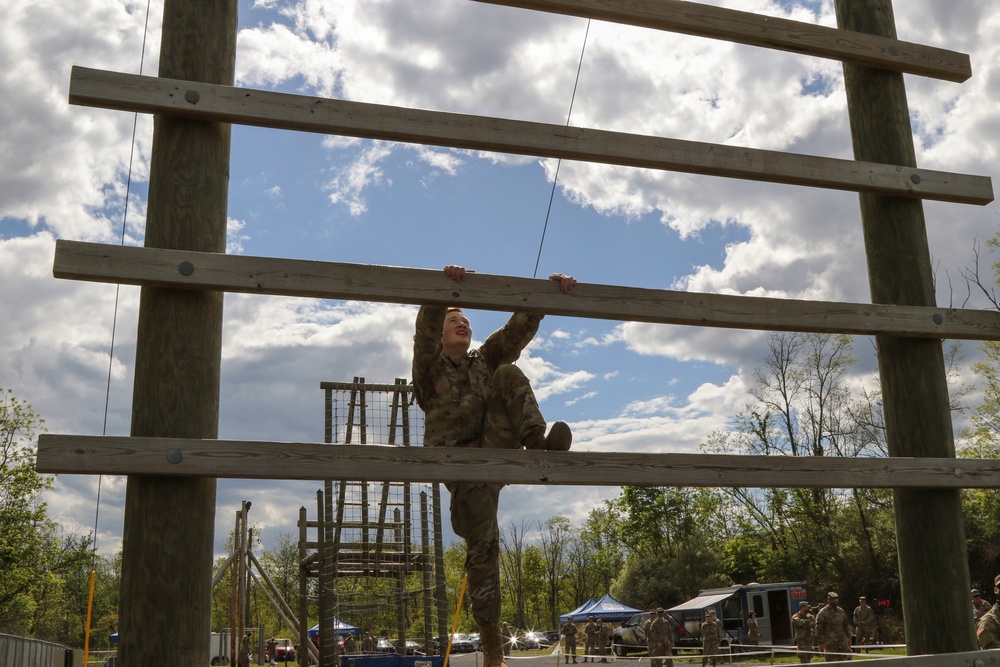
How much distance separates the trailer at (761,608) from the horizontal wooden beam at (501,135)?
25.2m

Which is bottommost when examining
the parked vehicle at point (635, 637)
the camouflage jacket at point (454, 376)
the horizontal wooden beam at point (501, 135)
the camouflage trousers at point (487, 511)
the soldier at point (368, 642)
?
the parked vehicle at point (635, 637)

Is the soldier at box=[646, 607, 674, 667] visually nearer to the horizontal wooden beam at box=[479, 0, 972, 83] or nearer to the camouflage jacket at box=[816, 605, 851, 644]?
the camouflage jacket at box=[816, 605, 851, 644]

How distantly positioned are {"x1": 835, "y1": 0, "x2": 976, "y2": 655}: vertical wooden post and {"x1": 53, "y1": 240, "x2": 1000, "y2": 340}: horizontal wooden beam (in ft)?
1.63

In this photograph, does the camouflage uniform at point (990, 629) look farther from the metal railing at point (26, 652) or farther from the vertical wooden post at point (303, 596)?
the metal railing at point (26, 652)

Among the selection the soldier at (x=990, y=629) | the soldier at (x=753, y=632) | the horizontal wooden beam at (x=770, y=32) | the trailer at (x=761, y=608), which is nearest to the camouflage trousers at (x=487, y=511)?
the horizontal wooden beam at (x=770, y=32)

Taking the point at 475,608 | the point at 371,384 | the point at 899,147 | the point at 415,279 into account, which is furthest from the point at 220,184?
the point at 371,384

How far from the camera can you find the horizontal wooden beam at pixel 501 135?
10.1 ft

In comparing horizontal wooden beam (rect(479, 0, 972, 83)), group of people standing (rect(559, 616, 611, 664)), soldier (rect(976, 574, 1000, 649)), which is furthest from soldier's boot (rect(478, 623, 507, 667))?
group of people standing (rect(559, 616, 611, 664))

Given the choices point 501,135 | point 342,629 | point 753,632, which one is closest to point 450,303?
point 501,135

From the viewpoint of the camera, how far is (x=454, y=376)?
430 centimetres

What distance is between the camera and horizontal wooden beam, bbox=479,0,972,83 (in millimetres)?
3691

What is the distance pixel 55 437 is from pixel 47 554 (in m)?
35.9

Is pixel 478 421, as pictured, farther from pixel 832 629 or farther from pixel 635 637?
pixel 635 637

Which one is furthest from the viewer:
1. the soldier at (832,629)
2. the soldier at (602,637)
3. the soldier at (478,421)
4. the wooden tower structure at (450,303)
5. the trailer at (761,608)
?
the soldier at (602,637)
